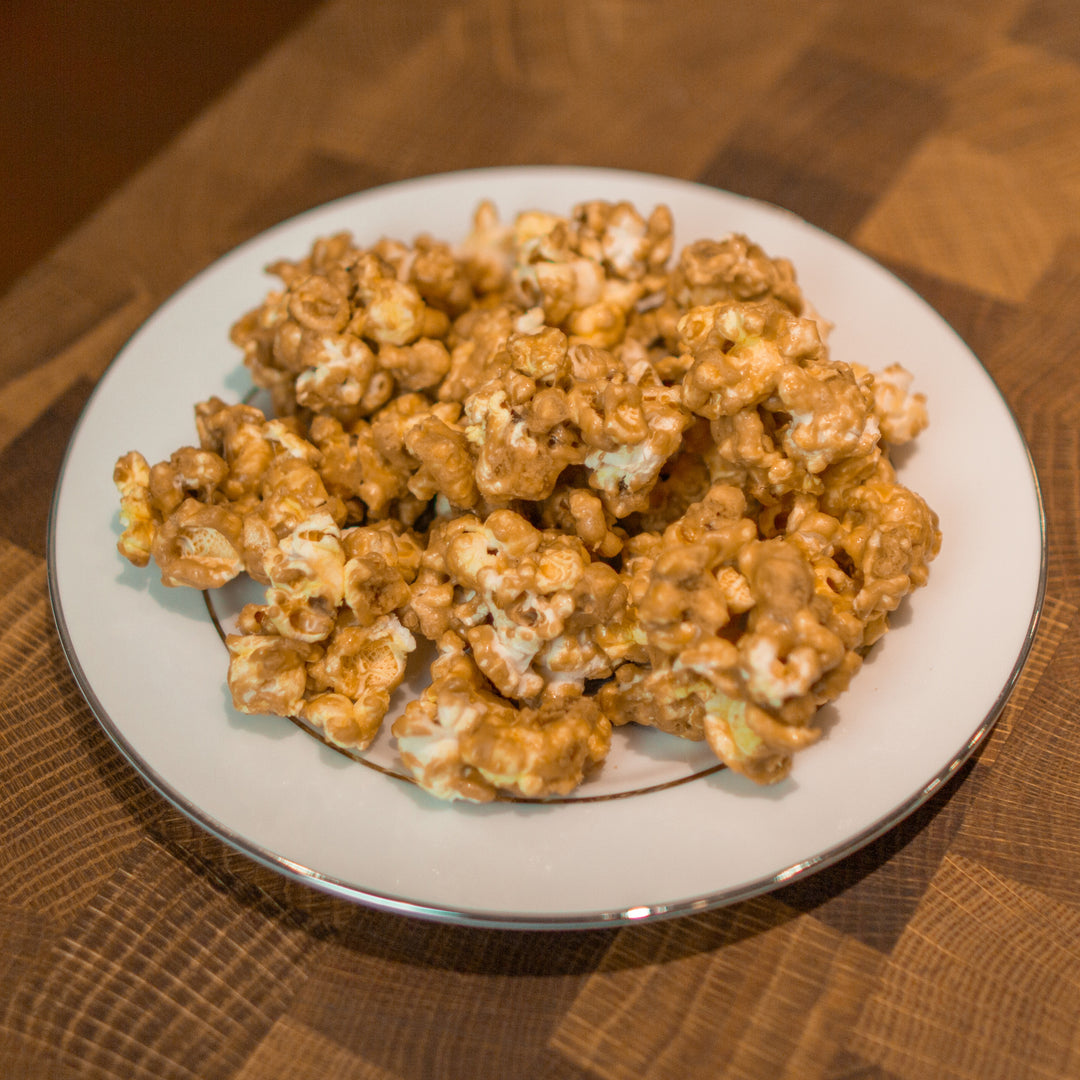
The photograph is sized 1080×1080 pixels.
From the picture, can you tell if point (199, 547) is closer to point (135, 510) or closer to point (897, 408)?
point (135, 510)

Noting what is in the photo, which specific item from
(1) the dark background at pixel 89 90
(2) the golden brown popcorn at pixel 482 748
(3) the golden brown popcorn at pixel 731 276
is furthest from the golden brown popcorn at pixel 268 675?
(1) the dark background at pixel 89 90

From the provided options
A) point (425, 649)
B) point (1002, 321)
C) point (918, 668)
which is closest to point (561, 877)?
point (425, 649)

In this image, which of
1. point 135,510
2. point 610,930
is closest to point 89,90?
point 135,510

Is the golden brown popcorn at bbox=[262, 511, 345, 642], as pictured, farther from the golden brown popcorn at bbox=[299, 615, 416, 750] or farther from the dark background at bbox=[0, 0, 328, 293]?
the dark background at bbox=[0, 0, 328, 293]

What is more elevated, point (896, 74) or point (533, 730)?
point (896, 74)

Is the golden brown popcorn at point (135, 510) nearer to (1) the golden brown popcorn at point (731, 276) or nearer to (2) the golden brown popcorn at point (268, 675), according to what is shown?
(2) the golden brown popcorn at point (268, 675)

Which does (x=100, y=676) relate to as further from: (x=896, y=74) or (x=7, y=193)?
(x=896, y=74)

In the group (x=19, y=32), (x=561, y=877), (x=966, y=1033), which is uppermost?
(x=19, y=32)
